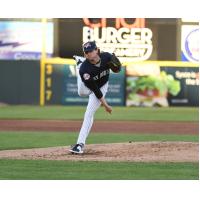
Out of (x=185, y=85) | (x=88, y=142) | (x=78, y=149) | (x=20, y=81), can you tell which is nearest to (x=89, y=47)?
(x=78, y=149)

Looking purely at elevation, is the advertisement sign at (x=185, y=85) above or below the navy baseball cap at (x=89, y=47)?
below

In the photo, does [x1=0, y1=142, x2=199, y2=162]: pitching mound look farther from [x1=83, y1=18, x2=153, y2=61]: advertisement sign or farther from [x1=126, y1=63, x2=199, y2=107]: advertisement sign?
[x1=126, y1=63, x2=199, y2=107]: advertisement sign

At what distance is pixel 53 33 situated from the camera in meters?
22.1

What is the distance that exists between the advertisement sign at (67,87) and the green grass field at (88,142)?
1490 millimetres

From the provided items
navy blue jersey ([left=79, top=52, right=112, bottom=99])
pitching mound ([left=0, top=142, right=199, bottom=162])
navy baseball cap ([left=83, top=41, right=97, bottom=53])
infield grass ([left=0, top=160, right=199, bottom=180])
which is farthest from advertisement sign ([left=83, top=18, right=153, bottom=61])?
infield grass ([left=0, top=160, right=199, bottom=180])

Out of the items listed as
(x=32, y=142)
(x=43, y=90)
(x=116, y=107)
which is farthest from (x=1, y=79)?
(x=32, y=142)

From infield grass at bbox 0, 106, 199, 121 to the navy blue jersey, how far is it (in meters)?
8.58

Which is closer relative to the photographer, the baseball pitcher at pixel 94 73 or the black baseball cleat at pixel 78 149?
the baseball pitcher at pixel 94 73

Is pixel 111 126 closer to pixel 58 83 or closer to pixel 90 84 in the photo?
pixel 90 84

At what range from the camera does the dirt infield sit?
46.2 feet

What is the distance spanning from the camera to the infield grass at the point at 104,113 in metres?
17.8

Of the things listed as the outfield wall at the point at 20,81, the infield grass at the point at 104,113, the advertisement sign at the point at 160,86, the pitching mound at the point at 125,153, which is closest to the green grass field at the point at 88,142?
the infield grass at the point at 104,113

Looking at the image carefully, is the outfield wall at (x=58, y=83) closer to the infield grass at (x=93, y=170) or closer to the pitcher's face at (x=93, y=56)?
the pitcher's face at (x=93, y=56)
